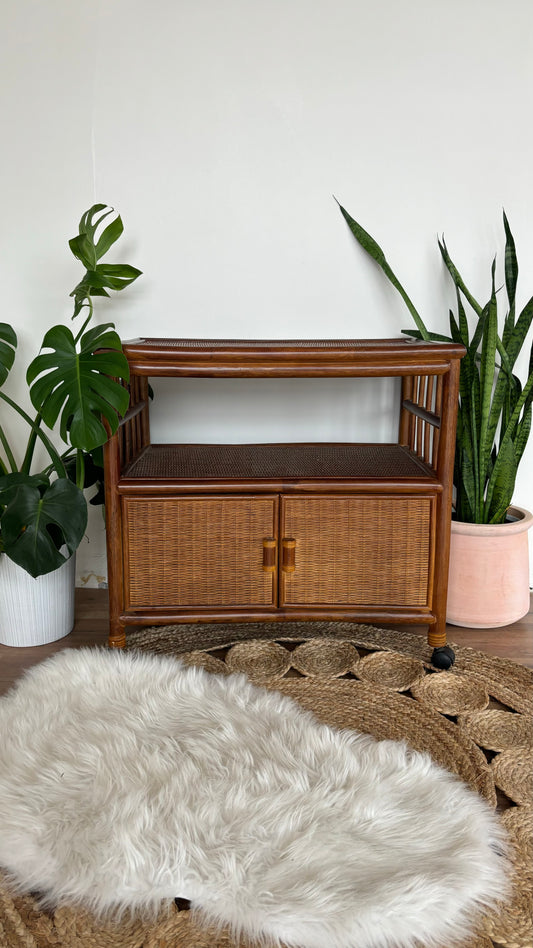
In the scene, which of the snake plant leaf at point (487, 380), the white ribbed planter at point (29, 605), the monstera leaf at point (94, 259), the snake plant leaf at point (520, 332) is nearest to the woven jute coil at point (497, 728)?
the snake plant leaf at point (487, 380)

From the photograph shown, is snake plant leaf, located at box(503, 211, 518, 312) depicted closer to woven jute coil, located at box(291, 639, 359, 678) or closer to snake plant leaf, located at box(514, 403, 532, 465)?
snake plant leaf, located at box(514, 403, 532, 465)

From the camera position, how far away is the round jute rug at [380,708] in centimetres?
100

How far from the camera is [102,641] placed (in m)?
1.96

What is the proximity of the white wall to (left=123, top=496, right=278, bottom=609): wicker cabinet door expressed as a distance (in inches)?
26.7

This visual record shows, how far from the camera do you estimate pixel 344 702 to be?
5.23 ft

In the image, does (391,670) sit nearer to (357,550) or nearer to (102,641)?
(357,550)

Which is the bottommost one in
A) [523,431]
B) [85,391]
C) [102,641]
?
[102,641]

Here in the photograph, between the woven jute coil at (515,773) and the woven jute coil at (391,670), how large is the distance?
309 millimetres

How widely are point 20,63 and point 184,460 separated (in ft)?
4.08

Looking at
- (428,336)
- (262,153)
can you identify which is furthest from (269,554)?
(262,153)

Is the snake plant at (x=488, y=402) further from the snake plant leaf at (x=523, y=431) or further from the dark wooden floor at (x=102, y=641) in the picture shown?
the dark wooden floor at (x=102, y=641)

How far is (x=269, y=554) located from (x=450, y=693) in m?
0.54

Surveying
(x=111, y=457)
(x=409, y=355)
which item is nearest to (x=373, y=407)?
(x=409, y=355)

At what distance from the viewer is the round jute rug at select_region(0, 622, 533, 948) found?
3.30ft
